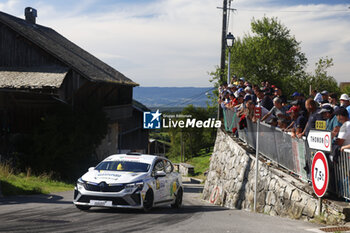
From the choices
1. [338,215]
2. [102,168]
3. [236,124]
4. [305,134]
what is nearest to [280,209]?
[305,134]

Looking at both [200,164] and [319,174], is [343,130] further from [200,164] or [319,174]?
[200,164]

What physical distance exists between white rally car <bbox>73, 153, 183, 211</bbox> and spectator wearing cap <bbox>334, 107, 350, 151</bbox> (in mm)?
5201

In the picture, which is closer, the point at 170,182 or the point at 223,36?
the point at 170,182

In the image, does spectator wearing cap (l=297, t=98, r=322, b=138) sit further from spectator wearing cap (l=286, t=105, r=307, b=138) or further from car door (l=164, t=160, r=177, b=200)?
car door (l=164, t=160, r=177, b=200)

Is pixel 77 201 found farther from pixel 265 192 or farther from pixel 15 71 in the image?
pixel 15 71

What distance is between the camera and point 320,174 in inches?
434

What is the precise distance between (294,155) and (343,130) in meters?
Result: 3.15

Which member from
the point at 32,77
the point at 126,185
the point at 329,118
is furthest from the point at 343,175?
the point at 32,77

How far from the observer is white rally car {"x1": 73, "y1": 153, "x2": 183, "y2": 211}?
41.3ft

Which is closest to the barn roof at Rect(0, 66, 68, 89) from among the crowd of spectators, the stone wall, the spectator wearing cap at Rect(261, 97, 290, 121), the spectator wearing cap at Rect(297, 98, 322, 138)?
the stone wall

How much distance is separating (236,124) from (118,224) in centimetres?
1332

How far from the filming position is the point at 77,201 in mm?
12852

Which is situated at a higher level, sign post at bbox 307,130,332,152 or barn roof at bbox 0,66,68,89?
barn roof at bbox 0,66,68,89

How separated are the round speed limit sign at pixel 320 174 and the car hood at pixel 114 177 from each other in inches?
178
